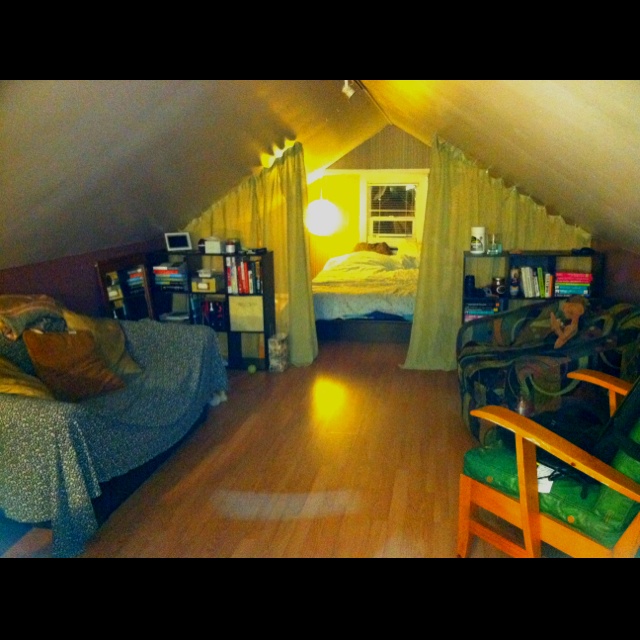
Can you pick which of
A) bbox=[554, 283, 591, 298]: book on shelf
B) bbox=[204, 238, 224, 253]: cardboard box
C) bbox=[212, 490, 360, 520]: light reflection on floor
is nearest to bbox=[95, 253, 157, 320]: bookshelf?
bbox=[204, 238, 224, 253]: cardboard box

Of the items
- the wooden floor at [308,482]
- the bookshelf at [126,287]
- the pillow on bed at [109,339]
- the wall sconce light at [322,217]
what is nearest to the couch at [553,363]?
the wooden floor at [308,482]

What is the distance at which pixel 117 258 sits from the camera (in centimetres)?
420

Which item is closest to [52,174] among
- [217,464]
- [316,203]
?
[217,464]

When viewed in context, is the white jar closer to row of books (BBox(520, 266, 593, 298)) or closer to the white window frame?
row of books (BBox(520, 266, 593, 298))

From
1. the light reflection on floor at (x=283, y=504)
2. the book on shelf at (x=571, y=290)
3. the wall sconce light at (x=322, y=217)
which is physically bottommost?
the light reflection on floor at (x=283, y=504)

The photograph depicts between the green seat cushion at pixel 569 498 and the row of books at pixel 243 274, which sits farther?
the row of books at pixel 243 274

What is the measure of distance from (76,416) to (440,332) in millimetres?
3226

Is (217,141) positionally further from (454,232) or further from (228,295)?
(454,232)

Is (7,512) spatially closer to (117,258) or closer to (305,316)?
(117,258)

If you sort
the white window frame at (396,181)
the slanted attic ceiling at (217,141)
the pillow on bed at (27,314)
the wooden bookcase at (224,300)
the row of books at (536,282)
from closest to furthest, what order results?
1. the slanted attic ceiling at (217,141)
2. the pillow on bed at (27,314)
3. the row of books at (536,282)
4. the wooden bookcase at (224,300)
5. the white window frame at (396,181)

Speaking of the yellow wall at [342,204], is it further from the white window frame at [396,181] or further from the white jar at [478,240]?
the white jar at [478,240]

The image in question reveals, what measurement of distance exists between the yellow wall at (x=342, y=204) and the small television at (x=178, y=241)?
258cm

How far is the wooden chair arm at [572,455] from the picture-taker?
1.74m
